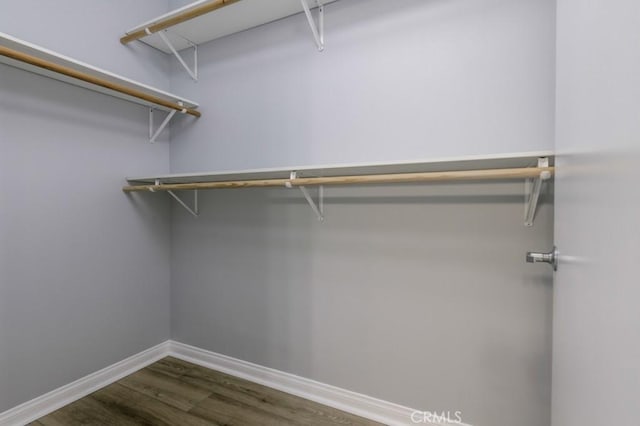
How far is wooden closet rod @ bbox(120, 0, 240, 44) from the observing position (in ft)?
4.87

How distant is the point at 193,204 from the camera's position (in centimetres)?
206

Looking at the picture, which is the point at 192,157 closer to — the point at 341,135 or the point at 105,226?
the point at 105,226

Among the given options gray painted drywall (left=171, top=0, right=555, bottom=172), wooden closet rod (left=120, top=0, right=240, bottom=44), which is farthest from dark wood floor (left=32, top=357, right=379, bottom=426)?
wooden closet rod (left=120, top=0, right=240, bottom=44)

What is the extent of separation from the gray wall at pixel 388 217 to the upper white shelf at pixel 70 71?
1.03 ft

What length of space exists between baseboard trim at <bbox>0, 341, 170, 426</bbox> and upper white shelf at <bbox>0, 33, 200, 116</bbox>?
1538 millimetres

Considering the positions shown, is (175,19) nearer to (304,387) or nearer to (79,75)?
(79,75)

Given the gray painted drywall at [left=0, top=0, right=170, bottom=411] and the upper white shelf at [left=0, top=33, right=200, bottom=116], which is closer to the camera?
the upper white shelf at [left=0, top=33, right=200, bottom=116]

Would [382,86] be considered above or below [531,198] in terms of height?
above

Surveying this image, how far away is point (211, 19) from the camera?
171 cm

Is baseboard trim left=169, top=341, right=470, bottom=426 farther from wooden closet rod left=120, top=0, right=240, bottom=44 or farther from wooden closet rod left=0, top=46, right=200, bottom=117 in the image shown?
wooden closet rod left=120, top=0, right=240, bottom=44

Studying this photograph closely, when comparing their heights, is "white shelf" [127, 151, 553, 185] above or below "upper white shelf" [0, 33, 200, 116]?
below

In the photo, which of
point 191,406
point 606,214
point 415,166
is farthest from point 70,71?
point 606,214

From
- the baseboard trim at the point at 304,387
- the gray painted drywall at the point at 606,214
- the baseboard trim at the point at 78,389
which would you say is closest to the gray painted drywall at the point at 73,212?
the baseboard trim at the point at 78,389

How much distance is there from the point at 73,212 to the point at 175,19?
1130 mm
